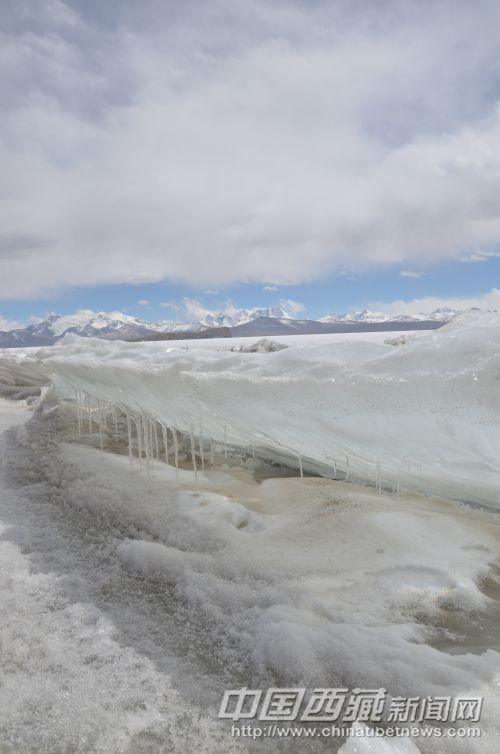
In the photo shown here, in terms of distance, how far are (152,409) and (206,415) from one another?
76cm

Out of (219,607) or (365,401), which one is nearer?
(219,607)

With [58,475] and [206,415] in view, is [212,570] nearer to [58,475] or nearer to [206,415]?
[206,415]

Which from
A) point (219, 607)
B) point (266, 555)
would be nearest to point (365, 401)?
point (266, 555)

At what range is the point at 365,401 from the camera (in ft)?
9.21

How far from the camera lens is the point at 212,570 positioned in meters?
2.59

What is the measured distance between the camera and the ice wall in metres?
2.55

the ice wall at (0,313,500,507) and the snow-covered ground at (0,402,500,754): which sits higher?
the ice wall at (0,313,500,507)

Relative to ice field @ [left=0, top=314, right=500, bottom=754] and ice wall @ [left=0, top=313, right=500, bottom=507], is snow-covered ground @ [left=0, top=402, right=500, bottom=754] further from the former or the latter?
ice wall @ [left=0, top=313, right=500, bottom=507]

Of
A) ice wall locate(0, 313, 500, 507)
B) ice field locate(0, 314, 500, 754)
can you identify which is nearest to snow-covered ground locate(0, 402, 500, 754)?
ice field locate(0, 314, 500, 754)

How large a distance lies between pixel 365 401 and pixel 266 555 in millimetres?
1074

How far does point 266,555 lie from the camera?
2.73 meters

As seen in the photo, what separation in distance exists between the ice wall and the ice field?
1 centimetres

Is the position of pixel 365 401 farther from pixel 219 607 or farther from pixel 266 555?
pixel 219 607

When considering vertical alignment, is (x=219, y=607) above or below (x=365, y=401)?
below
